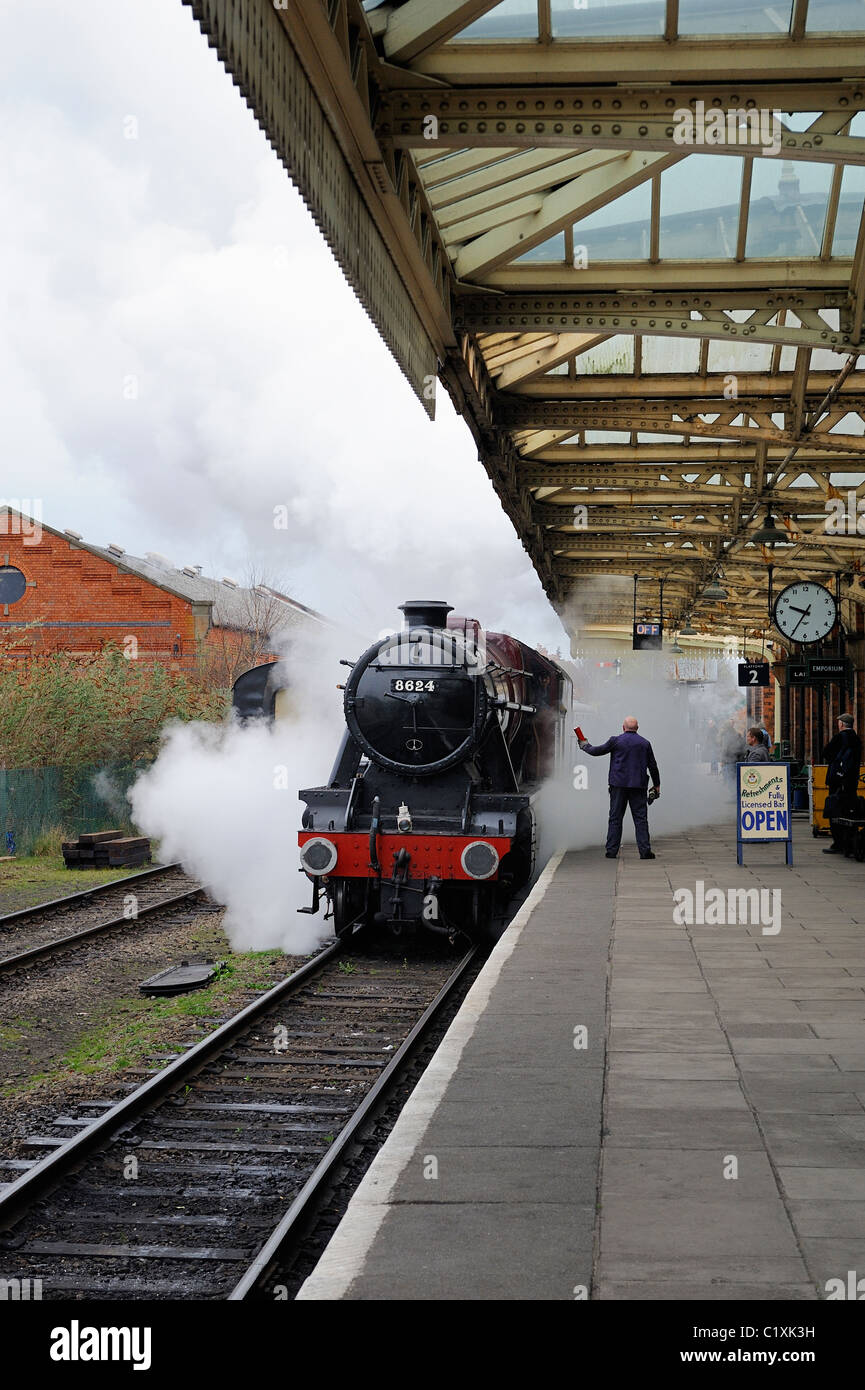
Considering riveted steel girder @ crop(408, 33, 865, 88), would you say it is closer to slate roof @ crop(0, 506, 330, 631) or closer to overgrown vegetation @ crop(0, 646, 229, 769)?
overgrown vegetation @ crop(0, 646, 229, 769)

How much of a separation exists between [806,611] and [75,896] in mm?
10195

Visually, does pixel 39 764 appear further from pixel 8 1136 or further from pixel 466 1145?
pixel 466 1145

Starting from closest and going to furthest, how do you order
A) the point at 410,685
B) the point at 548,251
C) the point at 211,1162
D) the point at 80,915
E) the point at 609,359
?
the point at 211,1162 < the point at 548,251 < the point at 410,685 < the point at 609,359 < the point at 80,915

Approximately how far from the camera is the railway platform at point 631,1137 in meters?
3.51

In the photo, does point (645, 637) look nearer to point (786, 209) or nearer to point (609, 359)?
point (609, 359)

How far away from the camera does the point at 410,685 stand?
11492 millimetres

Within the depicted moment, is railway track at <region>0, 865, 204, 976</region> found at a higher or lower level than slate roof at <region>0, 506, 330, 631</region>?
lower

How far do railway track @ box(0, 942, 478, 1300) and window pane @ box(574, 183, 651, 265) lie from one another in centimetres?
571

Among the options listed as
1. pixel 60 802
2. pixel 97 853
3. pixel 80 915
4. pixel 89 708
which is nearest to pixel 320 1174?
pixel 80 915

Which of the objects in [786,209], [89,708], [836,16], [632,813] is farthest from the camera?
[89,708]

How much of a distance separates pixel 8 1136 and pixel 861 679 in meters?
20.3

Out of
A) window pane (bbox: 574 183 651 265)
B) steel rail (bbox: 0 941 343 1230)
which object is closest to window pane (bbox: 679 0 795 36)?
window pane (bbox: 574 183 651 265)

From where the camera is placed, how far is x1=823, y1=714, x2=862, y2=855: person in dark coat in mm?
14414
